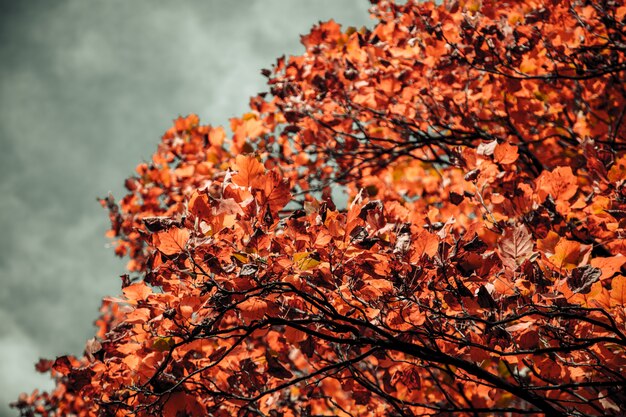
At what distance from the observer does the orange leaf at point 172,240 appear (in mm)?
1614

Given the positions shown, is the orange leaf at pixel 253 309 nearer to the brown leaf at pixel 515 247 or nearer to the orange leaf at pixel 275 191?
the orange leaf at pixel 275 191

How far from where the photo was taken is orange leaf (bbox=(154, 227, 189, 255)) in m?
1.61

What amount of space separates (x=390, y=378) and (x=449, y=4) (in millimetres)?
2454

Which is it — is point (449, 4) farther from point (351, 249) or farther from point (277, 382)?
point (277, 382)

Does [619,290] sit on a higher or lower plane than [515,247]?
lower

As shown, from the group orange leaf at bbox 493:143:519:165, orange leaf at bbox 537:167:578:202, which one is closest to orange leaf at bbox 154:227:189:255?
orange leaf at bbox 493:143:519:165

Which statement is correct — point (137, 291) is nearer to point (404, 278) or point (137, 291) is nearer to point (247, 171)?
point (247, 171)

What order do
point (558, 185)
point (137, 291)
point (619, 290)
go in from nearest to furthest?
point (619, 290)
point (137, 291)
point (558, 185)

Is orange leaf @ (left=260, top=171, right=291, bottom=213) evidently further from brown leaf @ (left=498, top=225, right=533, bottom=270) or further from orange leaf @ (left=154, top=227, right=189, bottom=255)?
brown leaf @ (left=498, top=225, right=533, bottom=270)

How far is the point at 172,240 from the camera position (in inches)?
64.4

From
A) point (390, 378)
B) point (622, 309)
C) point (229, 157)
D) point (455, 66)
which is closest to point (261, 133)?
point (229, 157)

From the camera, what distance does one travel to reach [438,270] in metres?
1.81

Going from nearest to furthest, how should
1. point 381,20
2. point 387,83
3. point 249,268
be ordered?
1. point 249,268
2. point 387,83
3. point 381,20

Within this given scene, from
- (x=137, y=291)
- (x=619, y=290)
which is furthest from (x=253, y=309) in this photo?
(x=619, y=290)
